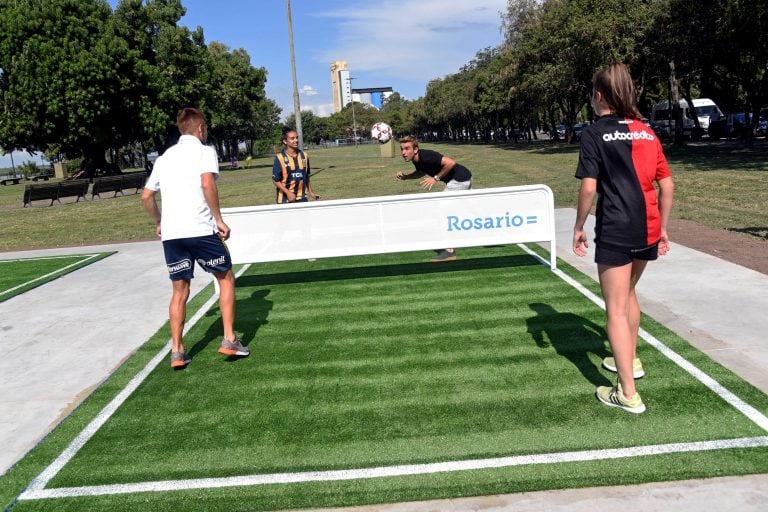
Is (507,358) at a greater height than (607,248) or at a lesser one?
lesser

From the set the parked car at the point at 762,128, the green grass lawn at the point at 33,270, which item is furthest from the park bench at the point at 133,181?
the parked car at the point at 762,128

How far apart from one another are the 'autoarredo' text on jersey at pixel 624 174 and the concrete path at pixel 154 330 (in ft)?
4.69

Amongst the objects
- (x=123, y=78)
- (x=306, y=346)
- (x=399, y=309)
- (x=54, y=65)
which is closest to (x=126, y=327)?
(x=306, y=346)

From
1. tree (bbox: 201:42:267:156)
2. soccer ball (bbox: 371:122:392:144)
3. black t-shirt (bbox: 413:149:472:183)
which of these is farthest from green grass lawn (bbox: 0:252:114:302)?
tree (bbox: 201:42:267:156)

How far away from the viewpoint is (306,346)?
571 cm

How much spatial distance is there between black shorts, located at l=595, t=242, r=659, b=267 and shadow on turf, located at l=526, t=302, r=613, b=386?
1164mm

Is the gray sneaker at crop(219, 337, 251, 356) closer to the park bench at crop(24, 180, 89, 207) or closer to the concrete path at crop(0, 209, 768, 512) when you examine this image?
the concrete path at crop(0, 209, 768, 512)

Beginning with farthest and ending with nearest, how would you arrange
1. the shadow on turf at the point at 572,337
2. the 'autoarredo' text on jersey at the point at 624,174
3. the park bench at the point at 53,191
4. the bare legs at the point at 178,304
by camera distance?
the park bench at the point at 53,191
the bare legs at the point at 178,304
the shadow on turf at the point at 572,337
the 'autoarredo' text on jersey at the point at 624,174

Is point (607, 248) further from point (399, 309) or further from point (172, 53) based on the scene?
point (172, 53)

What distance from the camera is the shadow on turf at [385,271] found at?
840 cm

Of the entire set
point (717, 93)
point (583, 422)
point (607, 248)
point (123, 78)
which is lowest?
point (583, 422)

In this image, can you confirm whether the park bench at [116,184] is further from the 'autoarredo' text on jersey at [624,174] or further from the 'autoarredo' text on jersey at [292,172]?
the 'autoarredo' text on jersey at [624,174]

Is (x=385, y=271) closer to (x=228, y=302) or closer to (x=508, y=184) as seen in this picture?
(x=228, y=302)

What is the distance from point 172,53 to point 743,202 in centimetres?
4129
